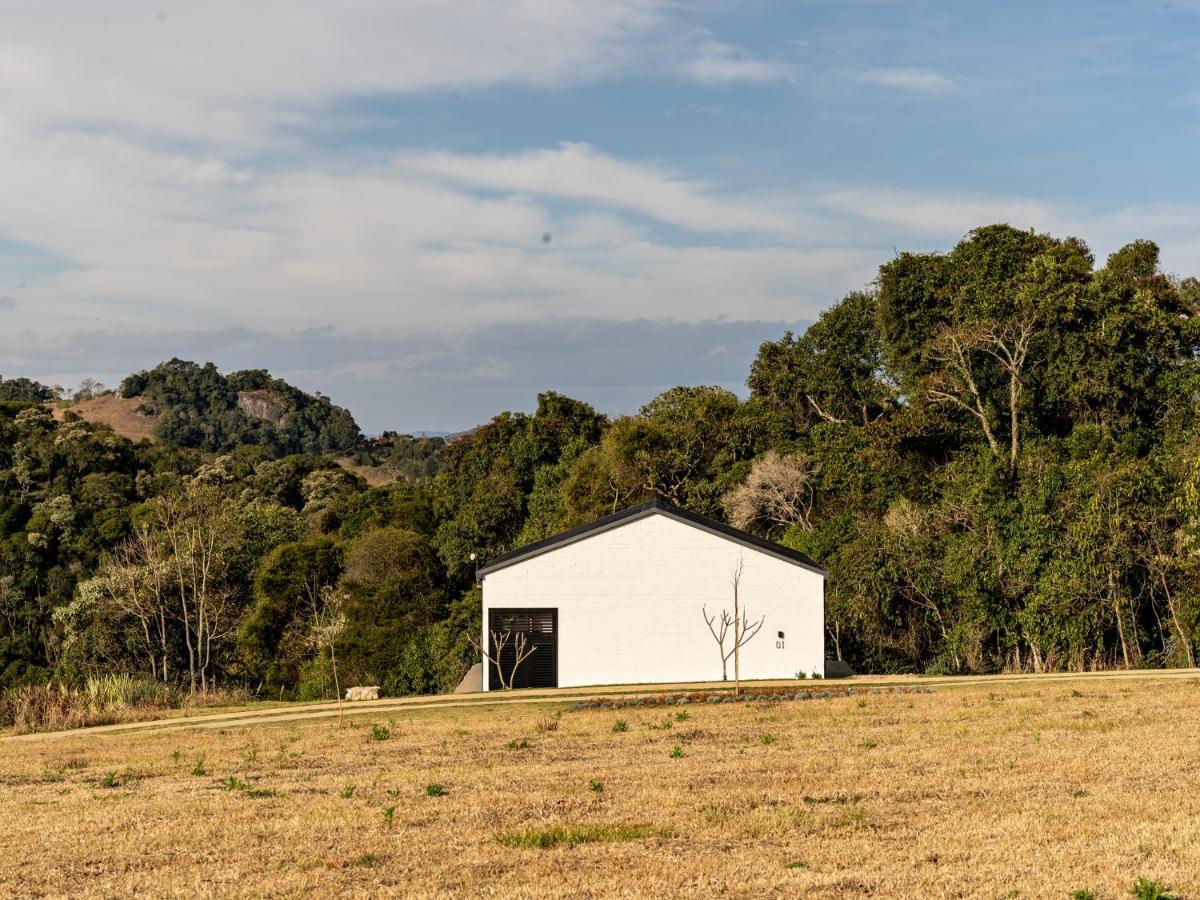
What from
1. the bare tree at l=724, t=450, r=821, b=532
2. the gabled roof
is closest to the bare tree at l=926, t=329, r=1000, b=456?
the bare tree at l=724, t=450, r=821, b=532

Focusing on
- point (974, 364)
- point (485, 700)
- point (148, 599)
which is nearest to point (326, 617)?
point (148, 599)

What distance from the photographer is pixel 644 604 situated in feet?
123

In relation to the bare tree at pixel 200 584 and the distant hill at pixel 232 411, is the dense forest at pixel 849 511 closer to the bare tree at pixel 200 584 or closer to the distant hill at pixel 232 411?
the bare tree at pixel 200 584

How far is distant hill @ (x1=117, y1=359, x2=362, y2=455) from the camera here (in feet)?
454

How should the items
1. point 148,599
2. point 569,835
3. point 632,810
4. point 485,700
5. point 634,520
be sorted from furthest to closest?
1. point 148,599
2. point 634,520
3. point 485,700
4. point 632,810
5. point 569,835

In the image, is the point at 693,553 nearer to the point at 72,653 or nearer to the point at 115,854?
the point at 115,854

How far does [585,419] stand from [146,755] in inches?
1855

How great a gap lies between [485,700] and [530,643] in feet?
25.1

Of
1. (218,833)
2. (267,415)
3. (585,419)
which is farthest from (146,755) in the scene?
(267,415)

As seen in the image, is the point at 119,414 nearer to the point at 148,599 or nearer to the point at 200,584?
the point at 200,584

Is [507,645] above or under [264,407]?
under

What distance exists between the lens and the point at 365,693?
34.5 m

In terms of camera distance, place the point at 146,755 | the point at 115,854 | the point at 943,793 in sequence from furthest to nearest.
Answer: the point at 146,755 → the point at 943,793 → the point at 115,854

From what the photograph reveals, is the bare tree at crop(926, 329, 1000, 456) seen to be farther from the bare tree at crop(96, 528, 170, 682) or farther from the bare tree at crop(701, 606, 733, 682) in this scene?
the bare tree at crop(96, 528, 170, 682)
